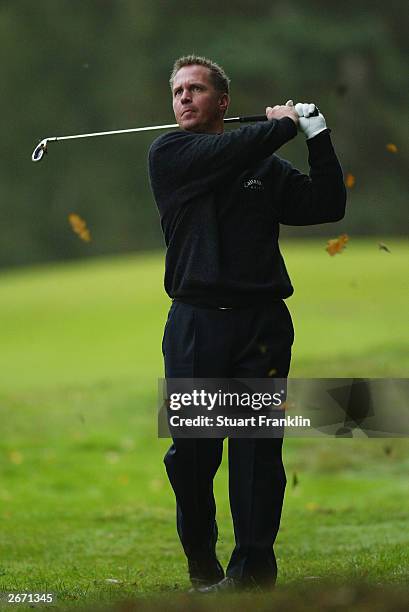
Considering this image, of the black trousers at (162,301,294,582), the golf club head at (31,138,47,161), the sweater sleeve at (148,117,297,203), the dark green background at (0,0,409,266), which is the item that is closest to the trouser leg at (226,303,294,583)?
the black trousers at (162,301,294,582)

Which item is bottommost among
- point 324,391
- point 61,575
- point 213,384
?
point 61,575

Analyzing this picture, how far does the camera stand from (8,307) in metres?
18.2

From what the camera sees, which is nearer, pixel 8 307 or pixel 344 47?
pixel 8 307

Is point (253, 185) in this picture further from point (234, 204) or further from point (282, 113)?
point (282, 113)

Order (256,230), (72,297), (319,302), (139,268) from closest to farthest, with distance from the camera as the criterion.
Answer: (256,230) → (319,302) → (72,297) → (139,268)

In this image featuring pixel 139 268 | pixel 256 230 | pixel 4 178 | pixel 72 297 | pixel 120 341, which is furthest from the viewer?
pixel 4 178

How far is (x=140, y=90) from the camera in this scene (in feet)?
112

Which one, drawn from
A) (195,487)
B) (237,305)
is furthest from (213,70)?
(195,487)

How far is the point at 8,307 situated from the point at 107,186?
16612 millimetres

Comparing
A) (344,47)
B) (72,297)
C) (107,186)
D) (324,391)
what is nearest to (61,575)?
(324,391)

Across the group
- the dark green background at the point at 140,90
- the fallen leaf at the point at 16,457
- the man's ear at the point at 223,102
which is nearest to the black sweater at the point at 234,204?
the man's ear at the point at 223,102

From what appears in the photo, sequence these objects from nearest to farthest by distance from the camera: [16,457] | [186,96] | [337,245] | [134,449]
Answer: [186,96]
[337,245]
[16,457]
[134,449]

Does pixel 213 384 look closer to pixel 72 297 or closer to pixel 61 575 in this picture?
pixel 61 575

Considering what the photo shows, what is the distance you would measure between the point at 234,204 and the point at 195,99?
13.8 inches
